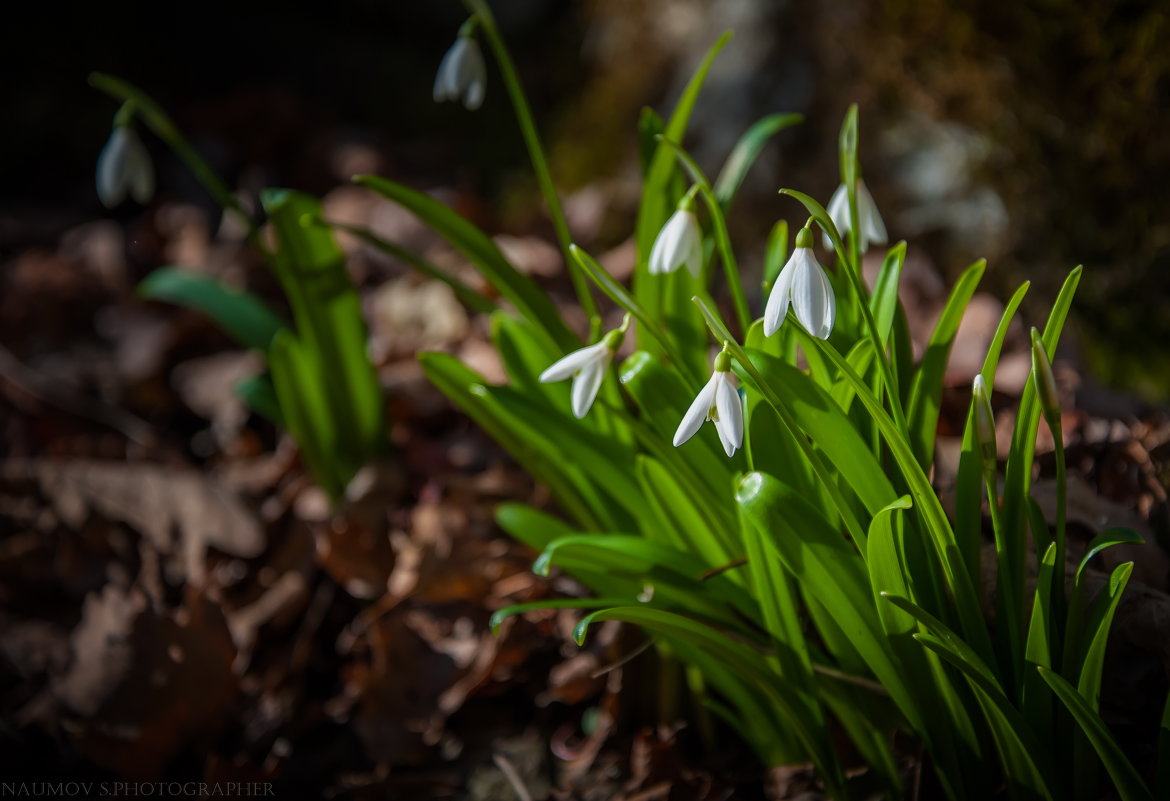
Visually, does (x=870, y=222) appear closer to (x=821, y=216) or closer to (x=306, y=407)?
(x=821, y=216)

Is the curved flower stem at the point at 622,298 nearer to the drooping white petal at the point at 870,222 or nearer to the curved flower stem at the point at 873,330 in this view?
the curved flower stem at the point at 873,330

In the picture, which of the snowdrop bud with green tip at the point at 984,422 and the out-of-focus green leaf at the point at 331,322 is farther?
the out-of-focus green leaf at the point at 331,322

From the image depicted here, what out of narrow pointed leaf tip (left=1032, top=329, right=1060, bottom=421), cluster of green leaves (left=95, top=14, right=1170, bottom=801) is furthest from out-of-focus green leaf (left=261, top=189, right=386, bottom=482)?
narrow pointed leaf tip (left=1032, top=329, right=1060, bottom=421)

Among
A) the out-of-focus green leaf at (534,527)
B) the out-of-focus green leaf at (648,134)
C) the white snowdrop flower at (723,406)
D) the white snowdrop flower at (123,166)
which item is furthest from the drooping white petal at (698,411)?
the white snowdrop flower at (123,166)

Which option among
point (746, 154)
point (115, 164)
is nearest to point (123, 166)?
point (115, 164)

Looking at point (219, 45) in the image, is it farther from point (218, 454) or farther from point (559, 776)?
point (559, 776)

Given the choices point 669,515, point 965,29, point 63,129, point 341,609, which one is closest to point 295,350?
point 341,609

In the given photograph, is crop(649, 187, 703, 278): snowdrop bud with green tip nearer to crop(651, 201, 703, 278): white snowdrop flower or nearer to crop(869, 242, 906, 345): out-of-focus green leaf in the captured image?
crop(651, 201, 703, 278): white snowdrop flower
